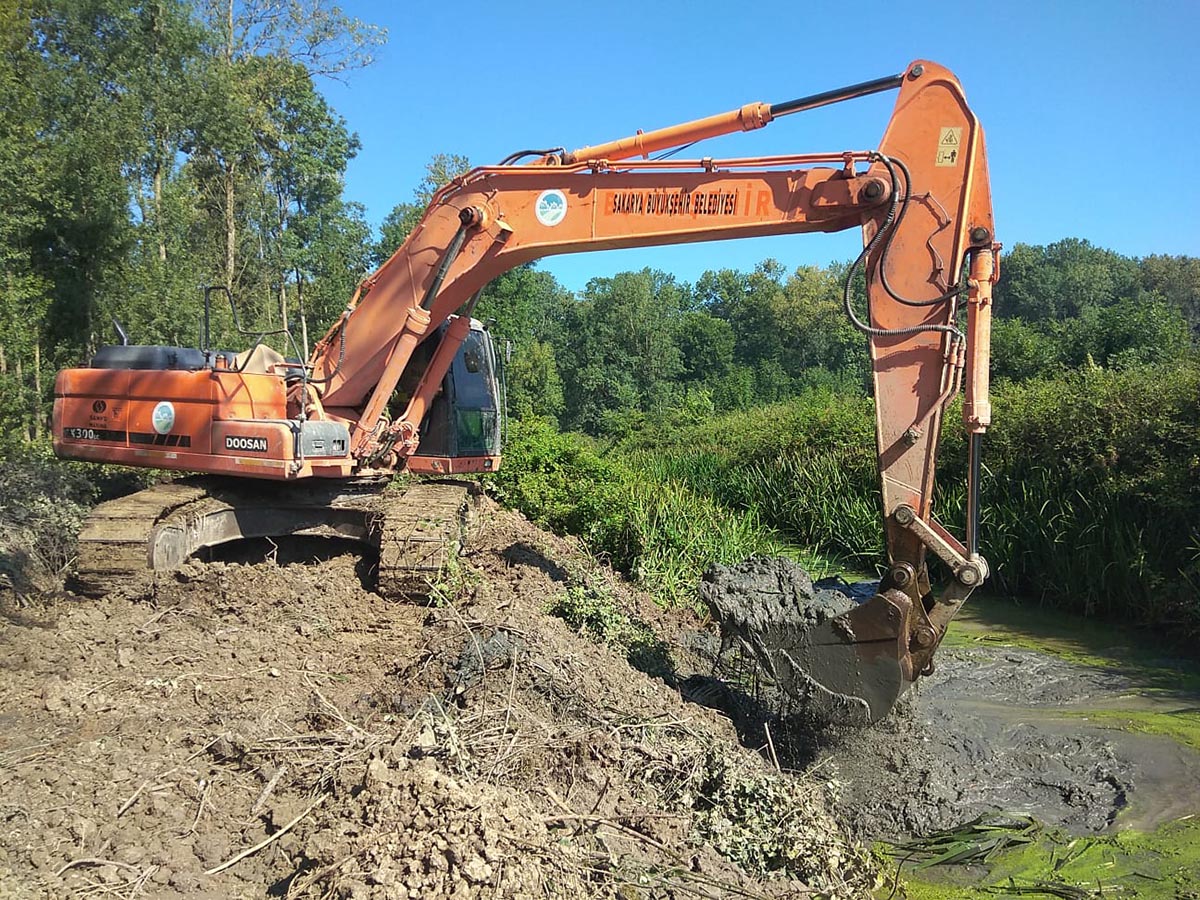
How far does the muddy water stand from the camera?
15.2 ft

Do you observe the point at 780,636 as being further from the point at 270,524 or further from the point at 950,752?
the point at 270,524

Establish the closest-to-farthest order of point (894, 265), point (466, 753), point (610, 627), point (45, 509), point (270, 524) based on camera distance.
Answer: point (466, 753)
point (894, 265)
point (610, 627)
point (270, 524)
point (45, 509)

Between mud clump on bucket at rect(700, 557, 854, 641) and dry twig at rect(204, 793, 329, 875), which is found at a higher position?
mud clump on bucket at rect(700, 557, 854, 641)

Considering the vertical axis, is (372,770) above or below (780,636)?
below

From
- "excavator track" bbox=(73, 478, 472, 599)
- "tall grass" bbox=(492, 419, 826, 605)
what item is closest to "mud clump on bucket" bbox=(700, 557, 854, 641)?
"excavator track" bbox=(73, 478, 472, 599)

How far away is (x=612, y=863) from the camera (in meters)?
3.12

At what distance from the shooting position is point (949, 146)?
16.1 ft

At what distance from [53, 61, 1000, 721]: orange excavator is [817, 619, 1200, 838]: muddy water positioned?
466 mm

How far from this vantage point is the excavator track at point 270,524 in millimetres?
6270

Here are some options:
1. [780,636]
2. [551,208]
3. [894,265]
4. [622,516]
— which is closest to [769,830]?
[780,636]

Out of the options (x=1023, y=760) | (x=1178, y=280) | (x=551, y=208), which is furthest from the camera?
(x=1178, y=280)

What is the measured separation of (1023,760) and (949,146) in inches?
149

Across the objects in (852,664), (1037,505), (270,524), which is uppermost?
(1037,505)

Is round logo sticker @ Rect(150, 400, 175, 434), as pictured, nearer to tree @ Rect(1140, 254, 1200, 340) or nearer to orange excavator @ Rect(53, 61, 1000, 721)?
orange excavator @ Rect(53, 61, 1000, 721)
